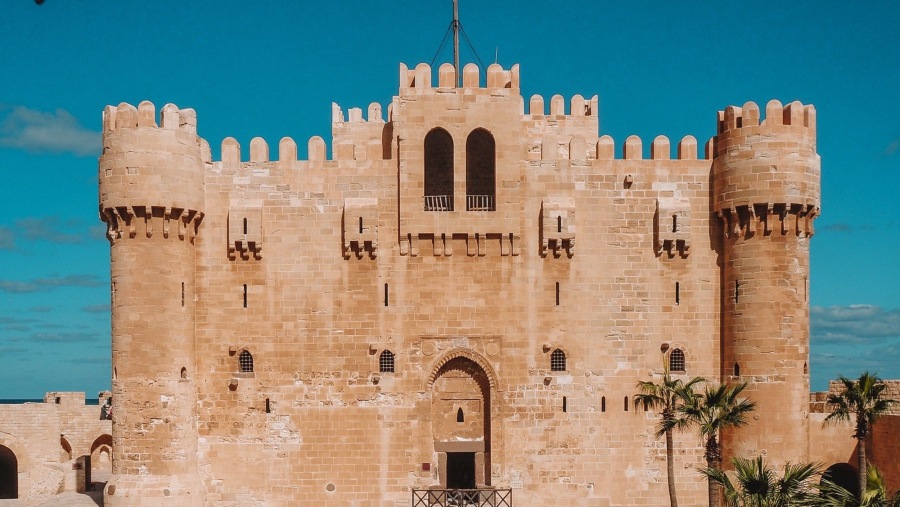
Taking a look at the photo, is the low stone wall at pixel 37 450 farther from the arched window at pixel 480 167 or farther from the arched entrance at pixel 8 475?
the arched window at pixel 480 167

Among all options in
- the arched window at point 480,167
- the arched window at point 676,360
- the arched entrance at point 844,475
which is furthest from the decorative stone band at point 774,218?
the arched entrance at point 844,475

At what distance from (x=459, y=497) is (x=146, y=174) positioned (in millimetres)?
12820

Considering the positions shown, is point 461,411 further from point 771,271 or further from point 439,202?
point 771,271

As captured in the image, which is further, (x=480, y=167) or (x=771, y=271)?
(x=480, y=167)

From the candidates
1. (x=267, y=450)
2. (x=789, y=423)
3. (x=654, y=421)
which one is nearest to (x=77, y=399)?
(x=267, y=450)

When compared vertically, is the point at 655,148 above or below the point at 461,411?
above

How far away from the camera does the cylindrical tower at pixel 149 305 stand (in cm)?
2328

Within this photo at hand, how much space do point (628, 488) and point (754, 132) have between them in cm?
1098

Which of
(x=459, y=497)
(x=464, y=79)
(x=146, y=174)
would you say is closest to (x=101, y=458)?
(x=146, y=174)

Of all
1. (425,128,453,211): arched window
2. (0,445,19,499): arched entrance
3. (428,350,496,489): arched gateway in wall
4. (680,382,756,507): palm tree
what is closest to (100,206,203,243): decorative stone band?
(425,128,453,211): arched window

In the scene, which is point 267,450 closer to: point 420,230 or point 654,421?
point 420,230

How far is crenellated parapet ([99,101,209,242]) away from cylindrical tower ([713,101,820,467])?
15.8 meters

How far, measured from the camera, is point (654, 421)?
2475cm

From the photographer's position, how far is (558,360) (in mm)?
24891
